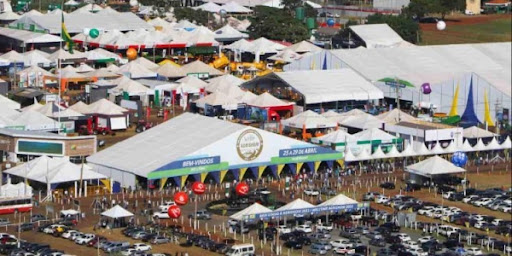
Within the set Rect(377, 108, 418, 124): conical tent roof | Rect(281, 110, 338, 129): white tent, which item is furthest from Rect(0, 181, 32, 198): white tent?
Rect(377, 108, 418, 124): conical tent roof

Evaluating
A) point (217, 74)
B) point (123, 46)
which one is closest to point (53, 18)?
point (123, 46)

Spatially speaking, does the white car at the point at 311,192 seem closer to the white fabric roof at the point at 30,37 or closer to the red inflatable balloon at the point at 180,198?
the red inflatable balloon at the point at 180,198

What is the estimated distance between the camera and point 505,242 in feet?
61.3

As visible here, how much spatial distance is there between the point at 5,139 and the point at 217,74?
11590 millimetres

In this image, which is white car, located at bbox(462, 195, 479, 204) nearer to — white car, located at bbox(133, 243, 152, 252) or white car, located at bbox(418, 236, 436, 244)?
white car, located at bbox(418, 236, 436, 244)

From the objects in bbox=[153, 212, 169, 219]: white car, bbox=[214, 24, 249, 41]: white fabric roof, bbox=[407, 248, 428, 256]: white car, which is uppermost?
bbox=[214, 24, 249, 41]: white fabric roof

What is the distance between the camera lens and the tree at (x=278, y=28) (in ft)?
139

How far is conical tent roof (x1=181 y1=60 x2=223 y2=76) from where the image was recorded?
3550 cm

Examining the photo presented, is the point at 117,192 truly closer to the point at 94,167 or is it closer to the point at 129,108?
the point at 94,167

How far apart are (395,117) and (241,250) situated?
10820 millimetres

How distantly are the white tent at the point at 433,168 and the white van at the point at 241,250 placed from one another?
614cm

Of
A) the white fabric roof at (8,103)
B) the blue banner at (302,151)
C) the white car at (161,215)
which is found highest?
the white fabric roof at (8,103)

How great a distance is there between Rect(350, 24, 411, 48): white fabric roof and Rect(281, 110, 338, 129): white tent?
37.3 feet

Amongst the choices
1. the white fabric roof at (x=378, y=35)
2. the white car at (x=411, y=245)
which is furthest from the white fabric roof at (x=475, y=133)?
the white fabric roof at (x=378, y=35)
